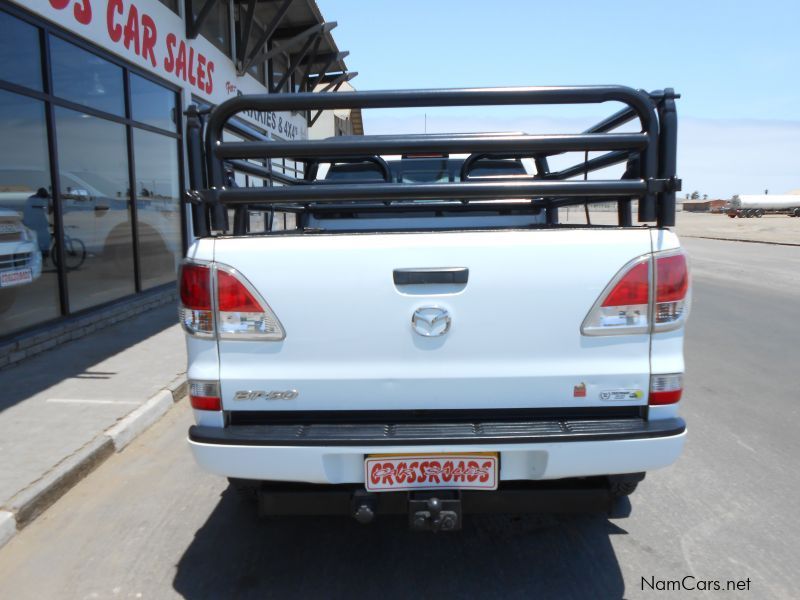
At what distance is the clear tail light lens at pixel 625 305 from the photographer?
2.29 meters

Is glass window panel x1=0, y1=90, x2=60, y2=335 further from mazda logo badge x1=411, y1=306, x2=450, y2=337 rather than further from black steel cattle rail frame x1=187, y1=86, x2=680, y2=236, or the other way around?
mazda logo badge x1=411, y1=306, x2=450, y2=337

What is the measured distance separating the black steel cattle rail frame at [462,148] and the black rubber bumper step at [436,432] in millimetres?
802

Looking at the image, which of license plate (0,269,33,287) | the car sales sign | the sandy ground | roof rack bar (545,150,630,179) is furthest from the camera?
the sandy ground

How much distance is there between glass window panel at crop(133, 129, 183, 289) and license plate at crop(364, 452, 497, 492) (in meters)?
7.84

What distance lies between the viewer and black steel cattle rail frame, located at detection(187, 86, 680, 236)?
238 centimetres

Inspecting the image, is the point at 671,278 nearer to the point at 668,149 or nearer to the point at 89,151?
the point at 668,149

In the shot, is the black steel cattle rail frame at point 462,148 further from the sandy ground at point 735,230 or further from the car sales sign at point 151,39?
the sandy ground at point 735,230

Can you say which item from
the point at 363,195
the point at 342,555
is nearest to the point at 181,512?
the point at 342,555

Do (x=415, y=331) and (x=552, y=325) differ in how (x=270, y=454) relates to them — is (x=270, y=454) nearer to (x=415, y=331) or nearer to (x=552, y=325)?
(x=415, y=331)

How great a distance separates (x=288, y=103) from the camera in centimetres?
248

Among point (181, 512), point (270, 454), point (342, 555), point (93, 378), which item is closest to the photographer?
point (270, 454)

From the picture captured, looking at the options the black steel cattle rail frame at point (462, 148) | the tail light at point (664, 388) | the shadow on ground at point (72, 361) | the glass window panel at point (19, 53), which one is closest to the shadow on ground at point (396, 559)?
the tail light at point (664, 388)

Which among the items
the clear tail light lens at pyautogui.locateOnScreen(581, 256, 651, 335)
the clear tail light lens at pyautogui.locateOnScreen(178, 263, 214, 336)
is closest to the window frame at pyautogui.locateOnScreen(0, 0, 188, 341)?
the clear tail light lens at pyautogui.locateOnScreen(178, 263, 214, 336)

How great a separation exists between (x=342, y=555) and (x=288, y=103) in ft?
6.67
